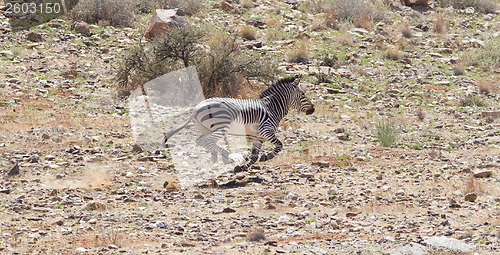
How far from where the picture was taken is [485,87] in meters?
19.2

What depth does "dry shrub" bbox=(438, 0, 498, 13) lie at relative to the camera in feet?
91.2

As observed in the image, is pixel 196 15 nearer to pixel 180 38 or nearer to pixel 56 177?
pixel 180 38

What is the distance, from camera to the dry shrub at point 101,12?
22.2m

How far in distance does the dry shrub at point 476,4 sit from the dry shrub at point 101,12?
580 inches

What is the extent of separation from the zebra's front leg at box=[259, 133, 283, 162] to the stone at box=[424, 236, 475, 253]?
15.0ft

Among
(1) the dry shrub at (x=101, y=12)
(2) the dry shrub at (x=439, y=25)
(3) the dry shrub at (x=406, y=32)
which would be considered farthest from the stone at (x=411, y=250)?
(2) the dry shrub at (x=439, y=25)

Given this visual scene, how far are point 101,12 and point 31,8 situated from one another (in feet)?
7.94

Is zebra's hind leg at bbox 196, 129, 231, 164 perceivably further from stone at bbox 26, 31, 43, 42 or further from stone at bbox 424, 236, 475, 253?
stone at bbox 26, 31, 43, 42

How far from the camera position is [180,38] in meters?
17.2

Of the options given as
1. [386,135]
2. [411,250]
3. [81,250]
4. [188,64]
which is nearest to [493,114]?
[386,135]

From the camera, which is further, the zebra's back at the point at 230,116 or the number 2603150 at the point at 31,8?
the number 2603150 at the point at 31,8

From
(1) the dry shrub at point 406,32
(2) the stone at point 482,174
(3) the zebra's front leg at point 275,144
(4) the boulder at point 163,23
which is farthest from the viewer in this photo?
(1) the dry shrub at point 406,32

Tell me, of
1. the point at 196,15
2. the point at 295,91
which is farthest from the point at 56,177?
the point at 196,15

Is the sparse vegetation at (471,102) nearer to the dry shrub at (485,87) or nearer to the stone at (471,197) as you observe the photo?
the dry shrub at (485,87)
